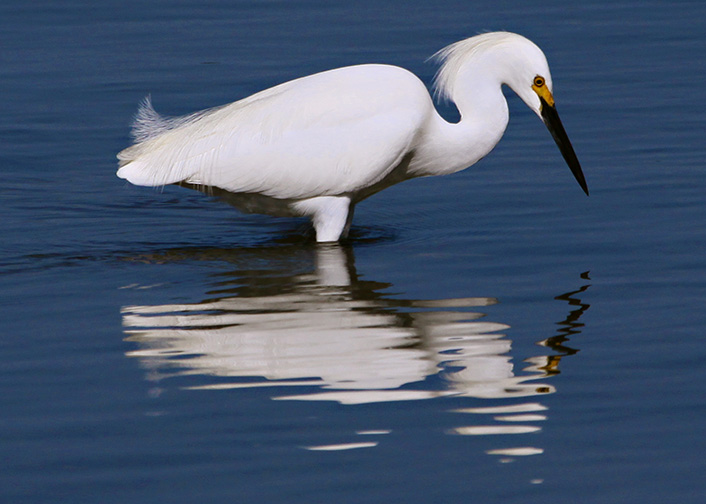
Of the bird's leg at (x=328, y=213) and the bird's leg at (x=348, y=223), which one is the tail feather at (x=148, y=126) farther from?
the bird's leg at (x=348, y=223)

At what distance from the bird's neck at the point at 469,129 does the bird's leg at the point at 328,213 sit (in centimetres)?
56

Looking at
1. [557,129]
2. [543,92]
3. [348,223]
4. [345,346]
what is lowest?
[345,346]

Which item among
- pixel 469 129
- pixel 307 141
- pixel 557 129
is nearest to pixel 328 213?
pixel 307 141

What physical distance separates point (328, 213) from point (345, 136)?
51 centimetres

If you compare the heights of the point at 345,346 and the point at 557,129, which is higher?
the point at 557,129

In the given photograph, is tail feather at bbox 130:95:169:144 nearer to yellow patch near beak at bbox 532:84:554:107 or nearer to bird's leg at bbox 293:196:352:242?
bird's leg at bbox 293:196:352:242

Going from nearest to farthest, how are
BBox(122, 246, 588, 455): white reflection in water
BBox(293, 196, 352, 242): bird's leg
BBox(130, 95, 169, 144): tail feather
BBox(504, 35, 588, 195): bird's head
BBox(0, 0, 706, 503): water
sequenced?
BBox(0, 0, 706, 503): water → BBox(122, 246, 588, 455): white reflection in water → BBox(504, 35, 588, 195): bird's head → BBox(293, 196, 352, 242): bird's leg → BBox(130, 95, 169, 144): tail feather

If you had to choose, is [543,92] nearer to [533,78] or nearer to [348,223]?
[533,78]

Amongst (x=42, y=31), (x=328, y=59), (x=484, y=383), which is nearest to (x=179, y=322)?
(x=484, y=383)

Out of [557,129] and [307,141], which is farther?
[557,129]

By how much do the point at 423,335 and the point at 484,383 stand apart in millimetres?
699

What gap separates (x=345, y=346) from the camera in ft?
18.8

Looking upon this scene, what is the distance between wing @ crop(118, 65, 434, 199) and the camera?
23.8 feet

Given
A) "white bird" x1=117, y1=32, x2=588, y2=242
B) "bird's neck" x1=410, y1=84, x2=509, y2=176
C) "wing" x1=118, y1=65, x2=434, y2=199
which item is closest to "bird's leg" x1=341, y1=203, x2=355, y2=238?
"white bird" x1=117, y1=32, x2=588, y2=242
